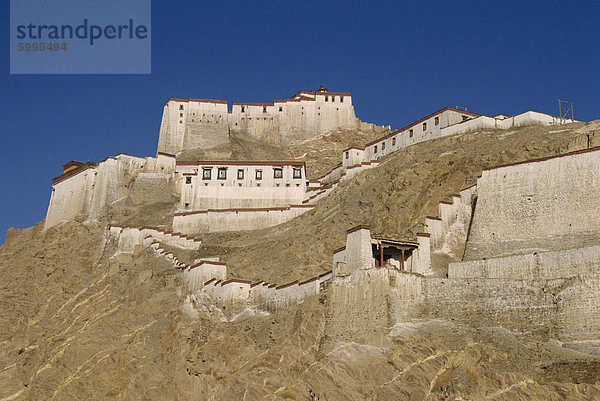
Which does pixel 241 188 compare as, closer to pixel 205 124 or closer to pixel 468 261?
pixel 205 124

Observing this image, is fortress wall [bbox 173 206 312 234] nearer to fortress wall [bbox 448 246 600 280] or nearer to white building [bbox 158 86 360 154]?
white building [bbox 158 86 360 154]

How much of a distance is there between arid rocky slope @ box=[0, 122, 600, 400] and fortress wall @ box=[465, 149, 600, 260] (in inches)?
153

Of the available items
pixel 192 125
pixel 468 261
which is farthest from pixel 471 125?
pixel 192 125

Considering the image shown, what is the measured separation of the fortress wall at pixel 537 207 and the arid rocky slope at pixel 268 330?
389cm

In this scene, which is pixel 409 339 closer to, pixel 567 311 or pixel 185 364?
pixel 567 311

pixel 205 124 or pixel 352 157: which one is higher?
pixel 205 124

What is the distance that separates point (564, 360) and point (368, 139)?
2310 inches

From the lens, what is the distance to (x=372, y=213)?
Answer: 50562 mm

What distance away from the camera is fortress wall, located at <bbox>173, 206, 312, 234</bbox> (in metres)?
61.3

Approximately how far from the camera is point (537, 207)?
40.4 meters

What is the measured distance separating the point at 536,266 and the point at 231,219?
3072cm

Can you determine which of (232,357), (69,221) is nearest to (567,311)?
(232,357)

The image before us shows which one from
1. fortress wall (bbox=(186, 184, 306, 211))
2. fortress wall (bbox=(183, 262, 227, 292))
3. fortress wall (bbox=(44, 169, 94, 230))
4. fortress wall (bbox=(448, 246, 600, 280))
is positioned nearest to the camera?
fortress wall (bbox=(448, 246, 600, 280))

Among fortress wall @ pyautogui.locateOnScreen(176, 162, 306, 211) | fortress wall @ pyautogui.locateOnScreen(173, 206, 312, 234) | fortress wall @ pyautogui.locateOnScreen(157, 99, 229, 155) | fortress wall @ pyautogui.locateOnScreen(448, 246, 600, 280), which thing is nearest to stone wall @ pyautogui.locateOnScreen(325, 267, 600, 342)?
fortress wall @ pyautogui.locateOnScreen(448, 246, 600, 280)
